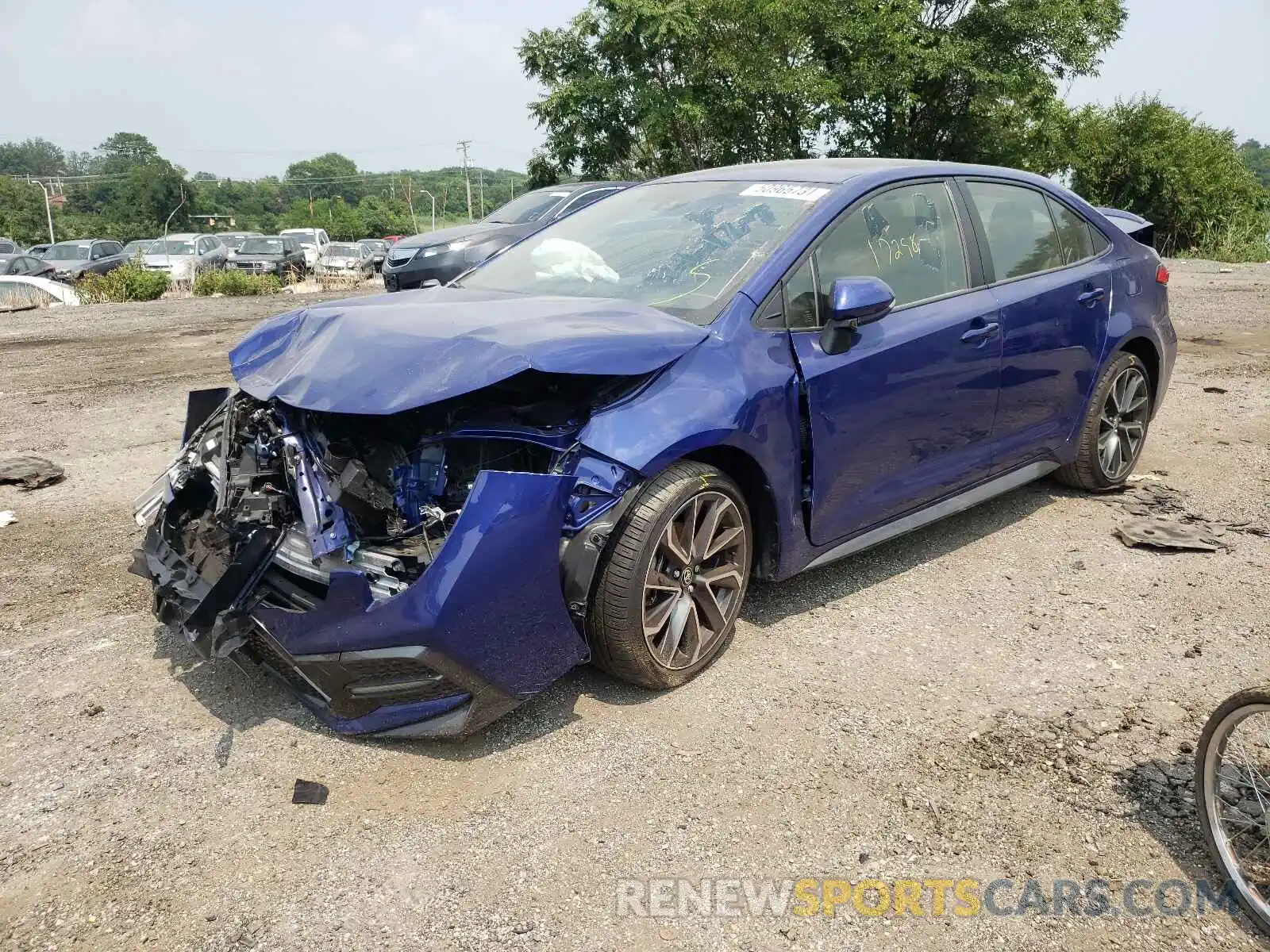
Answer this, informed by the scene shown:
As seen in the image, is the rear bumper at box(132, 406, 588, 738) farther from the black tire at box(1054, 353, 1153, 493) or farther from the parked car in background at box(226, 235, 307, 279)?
the parked car in background at box(226, 235, 307, 279)

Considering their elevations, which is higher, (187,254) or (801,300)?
(801,300)

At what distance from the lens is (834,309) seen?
3.46 m

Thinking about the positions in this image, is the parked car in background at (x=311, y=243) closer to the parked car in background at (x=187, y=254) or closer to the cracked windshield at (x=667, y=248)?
the parked car in background at (x=187, y=254)

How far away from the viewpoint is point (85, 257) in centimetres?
Answer: 2569

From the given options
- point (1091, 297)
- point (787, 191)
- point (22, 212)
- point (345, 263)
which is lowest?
point (345, 263)

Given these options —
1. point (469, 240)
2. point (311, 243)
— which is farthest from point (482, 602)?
point (311, 243)

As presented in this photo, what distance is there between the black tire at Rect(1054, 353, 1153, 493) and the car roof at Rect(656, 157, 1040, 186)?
1176mm

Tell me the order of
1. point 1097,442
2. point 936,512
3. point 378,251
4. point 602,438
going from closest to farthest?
point 602,438, point 936,512, point 1097,442, point 378,251

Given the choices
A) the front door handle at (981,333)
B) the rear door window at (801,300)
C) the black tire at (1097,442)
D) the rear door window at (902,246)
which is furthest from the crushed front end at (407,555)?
the black tire at (1097,442)

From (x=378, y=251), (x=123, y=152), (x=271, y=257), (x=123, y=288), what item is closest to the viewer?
(x=123, y=288)

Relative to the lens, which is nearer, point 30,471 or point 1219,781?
point 1219,781

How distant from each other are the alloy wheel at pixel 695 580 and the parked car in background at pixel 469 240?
907 centimetres

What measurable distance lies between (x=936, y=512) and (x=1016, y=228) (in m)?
1.46

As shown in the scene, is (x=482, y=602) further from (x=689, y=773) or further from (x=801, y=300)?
(x=801, y=300)
